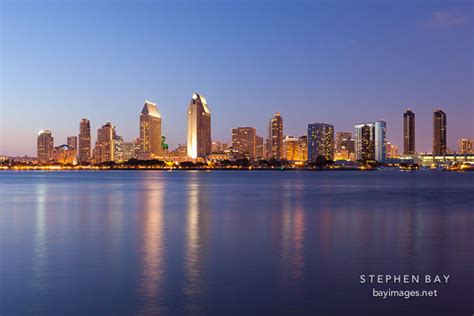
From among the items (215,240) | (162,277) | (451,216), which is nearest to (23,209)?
(215,240)

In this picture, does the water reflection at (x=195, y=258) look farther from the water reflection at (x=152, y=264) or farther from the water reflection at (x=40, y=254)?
the water reflection at (x=40, y=254)

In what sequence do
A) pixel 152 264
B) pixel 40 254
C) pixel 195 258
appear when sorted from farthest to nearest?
1. pixel 40 254
2. pixel 195 258
3. pixel 152 264

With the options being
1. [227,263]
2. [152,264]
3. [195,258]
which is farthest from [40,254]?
[227,263]

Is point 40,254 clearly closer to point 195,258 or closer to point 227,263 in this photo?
point 195,258

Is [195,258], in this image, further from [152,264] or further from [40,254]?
[40,254]

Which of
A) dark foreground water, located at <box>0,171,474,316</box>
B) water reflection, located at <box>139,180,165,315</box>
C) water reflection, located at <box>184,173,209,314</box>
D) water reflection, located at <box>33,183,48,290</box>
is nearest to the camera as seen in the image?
dark foreground water, located at <box>0,171,474,316</box>

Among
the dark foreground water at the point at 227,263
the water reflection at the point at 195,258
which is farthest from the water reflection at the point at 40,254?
the water reflection at the point at 195,258

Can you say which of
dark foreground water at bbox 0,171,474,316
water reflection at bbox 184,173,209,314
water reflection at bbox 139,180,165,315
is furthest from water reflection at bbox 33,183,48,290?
water reflection at bbox 184,173,209,314

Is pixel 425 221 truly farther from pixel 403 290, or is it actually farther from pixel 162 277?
pixel 162 277

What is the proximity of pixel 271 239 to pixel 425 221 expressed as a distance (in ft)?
42.1

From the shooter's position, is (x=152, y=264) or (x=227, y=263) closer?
(x=152, y=264)

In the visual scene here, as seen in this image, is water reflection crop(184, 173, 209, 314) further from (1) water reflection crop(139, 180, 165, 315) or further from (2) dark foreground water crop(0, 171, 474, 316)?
(1) water reflection crop(139, 180, 165, 315)

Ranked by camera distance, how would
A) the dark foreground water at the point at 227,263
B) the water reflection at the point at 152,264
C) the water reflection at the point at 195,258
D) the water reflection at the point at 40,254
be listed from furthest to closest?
the water reflection at the point at 40,254 < the water reflection at the point at 195,258 < the water reflection at the point at 152,264 < the dark foreground water at the point at 227,263

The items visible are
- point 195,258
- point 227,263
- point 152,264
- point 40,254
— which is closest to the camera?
point 152,264
